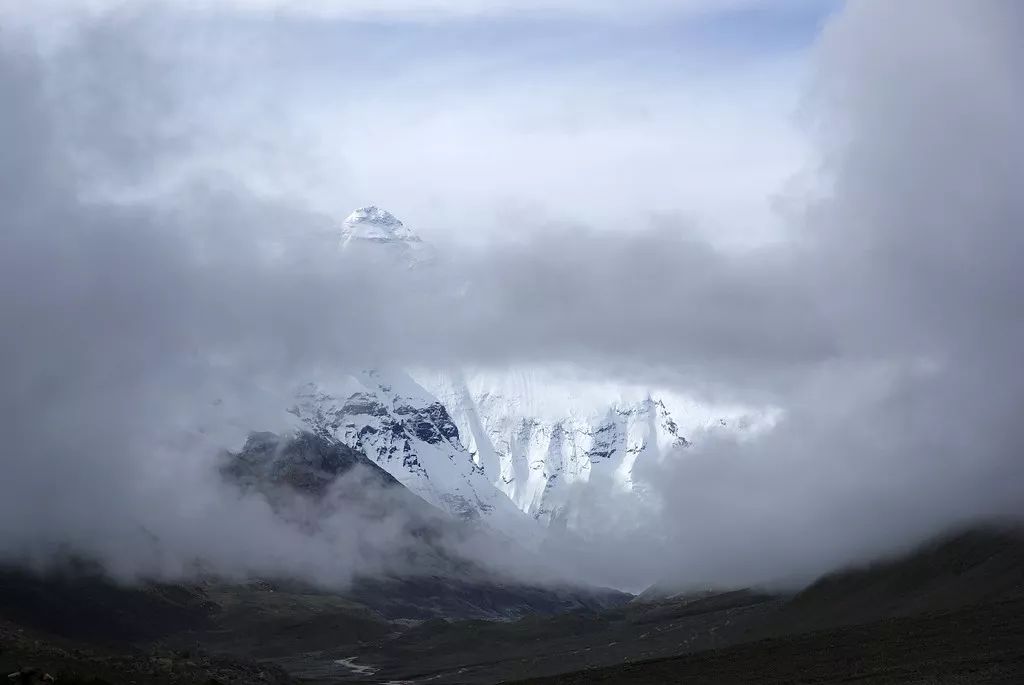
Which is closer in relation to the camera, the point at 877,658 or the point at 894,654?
the point at 877,658

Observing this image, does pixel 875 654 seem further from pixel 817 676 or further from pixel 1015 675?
pixel 1015 675

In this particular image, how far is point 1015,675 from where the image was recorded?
129750 mm

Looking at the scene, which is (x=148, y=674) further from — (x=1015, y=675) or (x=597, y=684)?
(x=1015, y=675)

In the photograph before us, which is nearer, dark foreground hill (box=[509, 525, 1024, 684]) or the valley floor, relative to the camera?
the valley floor

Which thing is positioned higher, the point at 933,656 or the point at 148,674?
the point at 148,674

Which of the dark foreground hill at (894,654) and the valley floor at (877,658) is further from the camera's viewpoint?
the dark foreground hill at (894,654)

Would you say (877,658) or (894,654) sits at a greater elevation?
(894,654)

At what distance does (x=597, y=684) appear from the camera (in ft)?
552

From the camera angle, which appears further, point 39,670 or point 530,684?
point 530,684

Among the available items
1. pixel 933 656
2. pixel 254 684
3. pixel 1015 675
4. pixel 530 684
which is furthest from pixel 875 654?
pixel 254 684

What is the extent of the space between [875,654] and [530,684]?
4742cm

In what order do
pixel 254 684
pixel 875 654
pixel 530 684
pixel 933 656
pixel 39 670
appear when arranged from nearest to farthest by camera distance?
1. pixel 39 670
2. pixel 933 656
3. pixel 875 654
4. pixel 530 684
5. pixel 254 684

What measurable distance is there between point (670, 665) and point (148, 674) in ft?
238

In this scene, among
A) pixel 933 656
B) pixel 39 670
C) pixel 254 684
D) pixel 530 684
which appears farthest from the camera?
pixel 254 684
